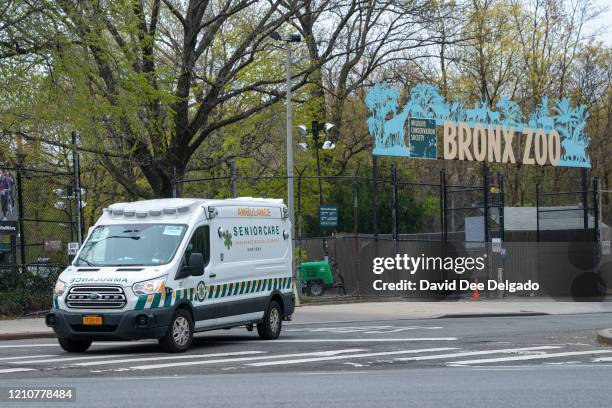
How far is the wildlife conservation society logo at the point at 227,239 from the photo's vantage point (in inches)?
678

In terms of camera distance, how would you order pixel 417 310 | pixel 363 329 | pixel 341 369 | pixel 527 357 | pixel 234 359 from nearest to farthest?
pixel 341 369
pixel 234 359
pixel 527 357
pixel 363 329
pixel 417 310

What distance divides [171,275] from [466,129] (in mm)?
23194

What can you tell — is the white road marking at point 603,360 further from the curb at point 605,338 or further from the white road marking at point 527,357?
the curb at point 605,338

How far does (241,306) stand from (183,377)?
519 cm

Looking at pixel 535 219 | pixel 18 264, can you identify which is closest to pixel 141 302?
pixel 18 264

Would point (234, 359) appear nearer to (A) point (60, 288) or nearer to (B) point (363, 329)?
(A) point (60, 288)

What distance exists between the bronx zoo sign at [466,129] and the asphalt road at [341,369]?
13.1 meters

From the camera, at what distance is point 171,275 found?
15602 mm

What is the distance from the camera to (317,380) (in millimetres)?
11781

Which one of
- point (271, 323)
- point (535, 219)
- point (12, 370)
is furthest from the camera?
point (535, 219)

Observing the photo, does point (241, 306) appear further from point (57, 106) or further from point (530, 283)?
point (530, 283)

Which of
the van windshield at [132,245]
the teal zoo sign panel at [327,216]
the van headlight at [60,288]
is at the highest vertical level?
the teal zoo sign panel at [327,216]

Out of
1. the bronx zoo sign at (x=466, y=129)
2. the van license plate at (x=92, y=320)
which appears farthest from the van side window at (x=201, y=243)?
the bronx zoo sign at (x=466, y=129)

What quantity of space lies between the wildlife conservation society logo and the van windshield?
1097 millimetres
